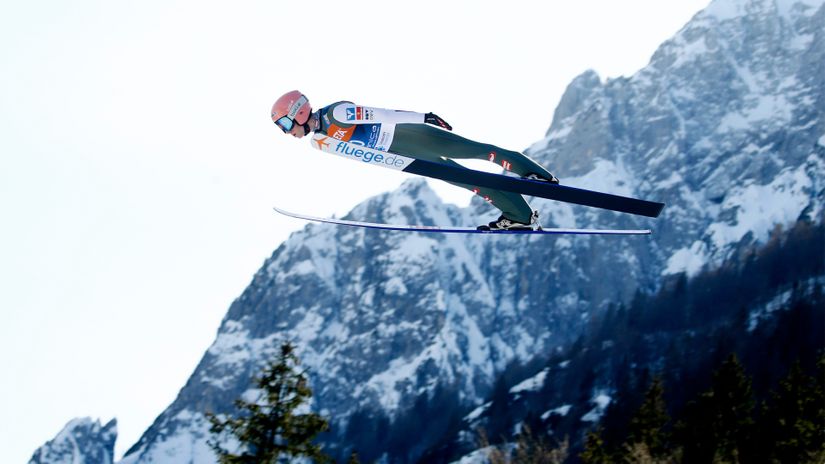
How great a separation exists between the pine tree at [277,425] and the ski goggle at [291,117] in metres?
5.25

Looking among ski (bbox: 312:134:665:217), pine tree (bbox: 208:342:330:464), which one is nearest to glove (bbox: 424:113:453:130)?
ski (bbox: 312:134:665:217)

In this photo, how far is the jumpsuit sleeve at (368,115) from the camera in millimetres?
12836

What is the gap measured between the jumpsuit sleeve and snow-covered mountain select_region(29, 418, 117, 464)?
7495 inches

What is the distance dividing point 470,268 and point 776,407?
6506 inches

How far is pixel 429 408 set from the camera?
154m

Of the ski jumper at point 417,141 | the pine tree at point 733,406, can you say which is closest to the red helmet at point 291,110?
the ski jumper at point 417,141

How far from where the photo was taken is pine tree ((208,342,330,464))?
52.1 ft

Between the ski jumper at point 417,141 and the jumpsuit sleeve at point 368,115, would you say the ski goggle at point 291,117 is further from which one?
the jumpsuit sleeve at point 368,115

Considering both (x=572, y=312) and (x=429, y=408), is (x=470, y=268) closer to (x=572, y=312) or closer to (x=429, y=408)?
(x=572, y=312)

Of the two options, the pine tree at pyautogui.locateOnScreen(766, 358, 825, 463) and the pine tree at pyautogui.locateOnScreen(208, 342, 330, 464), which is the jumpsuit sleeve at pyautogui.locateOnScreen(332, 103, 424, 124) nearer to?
the pine tree at pyautogui.locateOnScreen(208, 342, 330, 464)

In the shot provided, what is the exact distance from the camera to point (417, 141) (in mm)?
13242

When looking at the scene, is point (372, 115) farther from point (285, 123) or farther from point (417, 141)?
point (285, 123)

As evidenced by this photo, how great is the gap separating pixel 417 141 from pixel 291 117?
1.64m

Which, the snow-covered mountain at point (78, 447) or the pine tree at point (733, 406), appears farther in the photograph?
the snow-covered mountain at point (78, 447)
